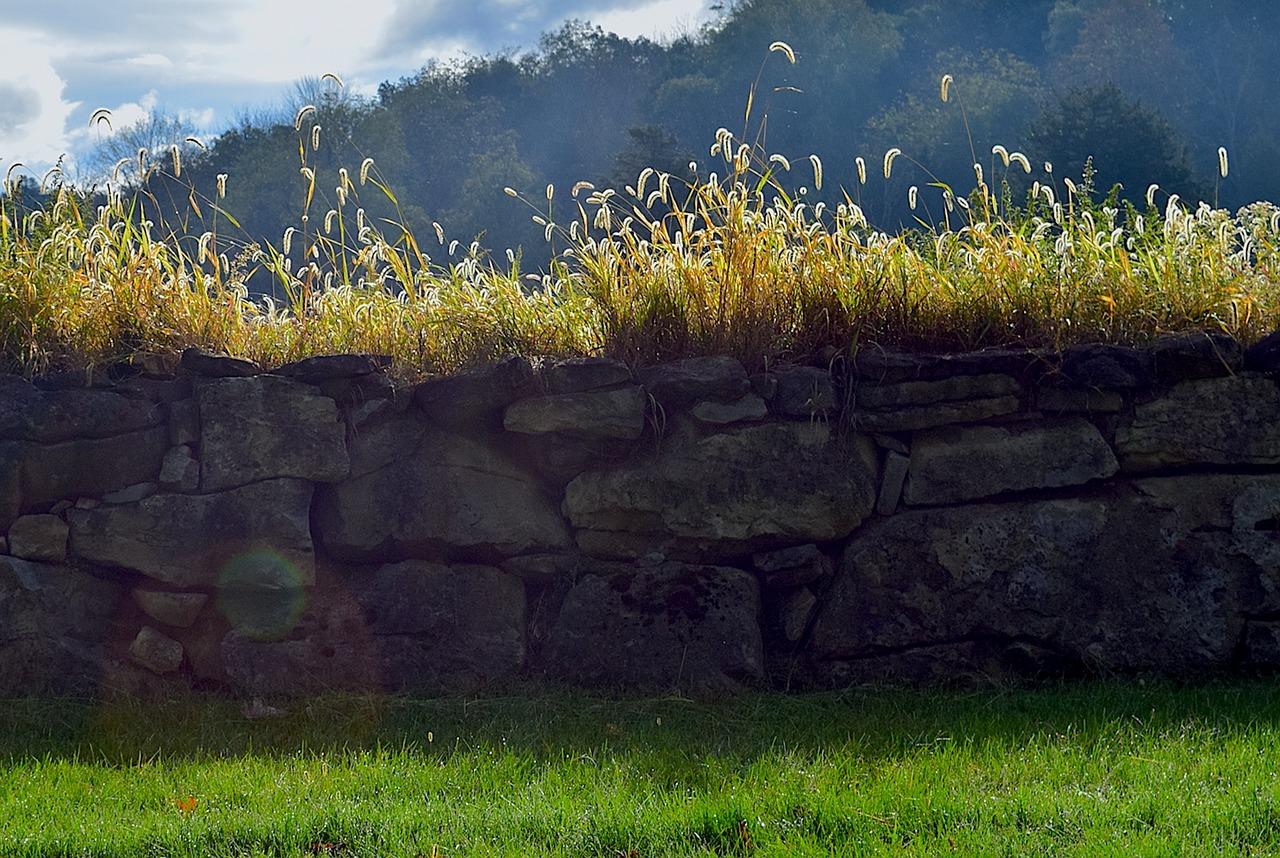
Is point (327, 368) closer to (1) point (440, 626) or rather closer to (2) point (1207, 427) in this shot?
(1) point (440, 626)

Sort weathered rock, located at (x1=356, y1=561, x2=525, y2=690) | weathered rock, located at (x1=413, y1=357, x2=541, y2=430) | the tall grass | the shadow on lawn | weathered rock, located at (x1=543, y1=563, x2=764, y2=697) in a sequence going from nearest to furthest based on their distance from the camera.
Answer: the shadow on lawn, weathered rock, located at (x1=543, y1=563, x2=764, y2=697), weathered rock, located at (x1=356, y1=561, x2=525, y2=690), weathered rock, located at (x1=413, y1=357, x2=541, y2=430), the tall grass

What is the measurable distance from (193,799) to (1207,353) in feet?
14.2

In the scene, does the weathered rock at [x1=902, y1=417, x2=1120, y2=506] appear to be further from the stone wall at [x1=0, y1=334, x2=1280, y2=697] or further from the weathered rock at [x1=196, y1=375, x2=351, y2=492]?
the weathered rock at [x1=196, y1=375, x2=351, y2=492]

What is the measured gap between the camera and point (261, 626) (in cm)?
493

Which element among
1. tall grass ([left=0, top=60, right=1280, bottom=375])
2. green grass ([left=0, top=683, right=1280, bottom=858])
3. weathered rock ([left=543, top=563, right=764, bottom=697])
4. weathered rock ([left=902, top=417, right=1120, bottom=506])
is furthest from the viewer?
tall grass ([left=0, top=60, right=1280, bottom=375])

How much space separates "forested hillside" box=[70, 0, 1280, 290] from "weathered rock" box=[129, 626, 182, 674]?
24.4m

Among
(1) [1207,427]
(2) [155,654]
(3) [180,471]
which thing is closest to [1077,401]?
(1) [1207,427]

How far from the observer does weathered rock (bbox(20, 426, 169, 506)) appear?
4996mm

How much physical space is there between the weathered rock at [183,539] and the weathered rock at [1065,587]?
2.35 meters

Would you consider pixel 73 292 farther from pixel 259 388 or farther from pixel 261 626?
pixel 261 626

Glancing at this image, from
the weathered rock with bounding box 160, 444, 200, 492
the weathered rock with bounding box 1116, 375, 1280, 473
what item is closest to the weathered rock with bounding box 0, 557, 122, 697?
the weathered rock with bounding box 160, 444, 200, 492

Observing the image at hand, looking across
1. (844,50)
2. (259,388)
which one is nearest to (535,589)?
(259,388)

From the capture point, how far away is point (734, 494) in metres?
5.05

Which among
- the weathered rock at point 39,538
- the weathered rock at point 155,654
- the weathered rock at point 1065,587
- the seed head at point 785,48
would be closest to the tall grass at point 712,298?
the seed head at point 785,48
